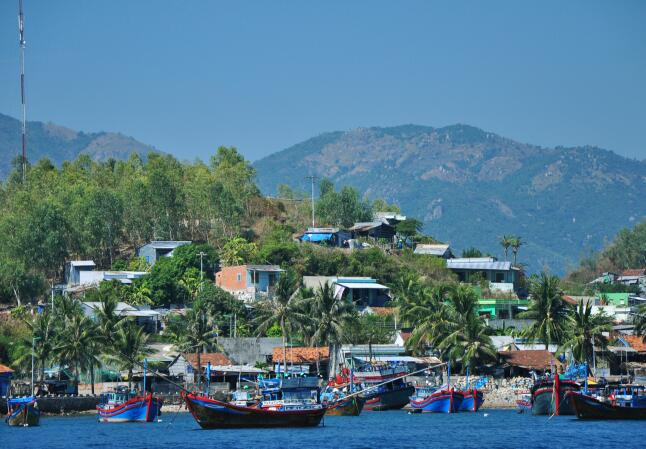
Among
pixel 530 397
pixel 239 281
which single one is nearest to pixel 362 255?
pixel 239 281

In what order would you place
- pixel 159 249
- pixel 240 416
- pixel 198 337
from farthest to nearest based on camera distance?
1. pixel 159 249
2. pixel 198 337
3. pixel 240 416

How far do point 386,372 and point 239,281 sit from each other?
28108 mm

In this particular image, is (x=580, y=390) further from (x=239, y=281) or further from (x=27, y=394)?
(x=239, y=281)

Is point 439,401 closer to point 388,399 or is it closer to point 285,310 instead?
point 388,399

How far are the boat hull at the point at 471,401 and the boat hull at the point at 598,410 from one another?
12479 millimetres

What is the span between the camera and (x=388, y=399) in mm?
86000

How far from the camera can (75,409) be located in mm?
83688

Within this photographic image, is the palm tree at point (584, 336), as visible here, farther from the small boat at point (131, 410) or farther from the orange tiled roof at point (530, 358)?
the small boat at point (131, 410)

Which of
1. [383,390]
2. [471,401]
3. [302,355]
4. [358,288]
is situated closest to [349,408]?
[383,390]

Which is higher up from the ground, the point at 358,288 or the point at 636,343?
the point at 358,288

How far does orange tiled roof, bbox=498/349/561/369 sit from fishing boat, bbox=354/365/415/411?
34.6 ft

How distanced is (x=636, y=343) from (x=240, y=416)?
1758 inches

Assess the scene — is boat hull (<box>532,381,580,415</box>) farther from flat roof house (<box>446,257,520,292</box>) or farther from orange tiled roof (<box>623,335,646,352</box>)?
flat roof house (<box>446,257,520,292</box>)

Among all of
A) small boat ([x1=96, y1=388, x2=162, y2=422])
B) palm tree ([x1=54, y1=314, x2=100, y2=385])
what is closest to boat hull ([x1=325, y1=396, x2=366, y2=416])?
small boat ([x1=96, y1=388, x2=162, y2=422])
